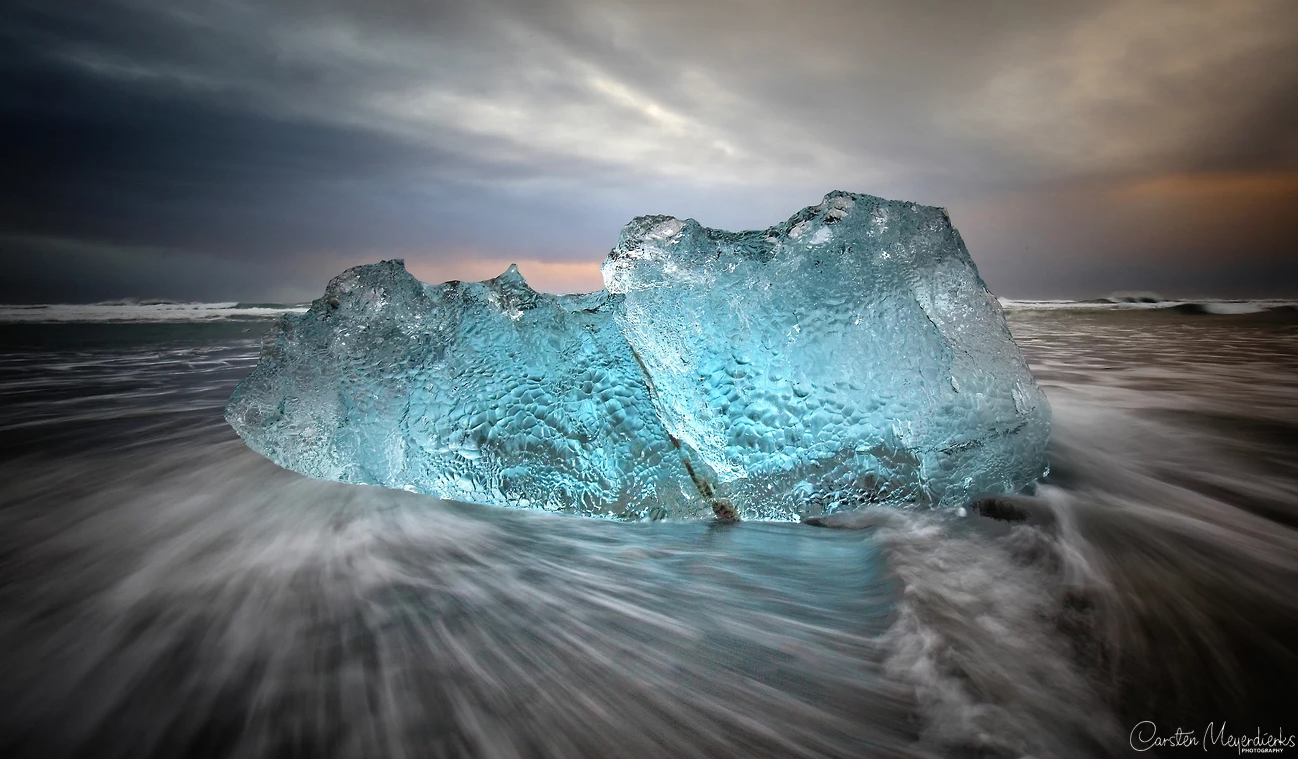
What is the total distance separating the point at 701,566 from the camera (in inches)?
64.3

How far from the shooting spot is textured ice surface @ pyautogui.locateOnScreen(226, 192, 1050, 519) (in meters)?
1.99

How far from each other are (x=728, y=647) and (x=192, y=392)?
5055 millimetres

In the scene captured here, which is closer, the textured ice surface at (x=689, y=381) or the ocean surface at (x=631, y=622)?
the ocean surface at (x=631, y=622)

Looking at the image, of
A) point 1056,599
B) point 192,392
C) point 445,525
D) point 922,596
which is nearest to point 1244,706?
point 1056,599

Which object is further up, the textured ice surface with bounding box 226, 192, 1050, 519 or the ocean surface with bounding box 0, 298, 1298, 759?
the textured ice surface with bounding box 226, 192, 1050, 519

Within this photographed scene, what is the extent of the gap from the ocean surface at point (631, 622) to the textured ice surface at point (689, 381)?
14 cm

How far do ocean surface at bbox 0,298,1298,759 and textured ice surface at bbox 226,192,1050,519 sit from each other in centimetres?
14

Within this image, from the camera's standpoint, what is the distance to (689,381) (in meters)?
2.09

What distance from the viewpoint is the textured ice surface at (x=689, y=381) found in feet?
6.52

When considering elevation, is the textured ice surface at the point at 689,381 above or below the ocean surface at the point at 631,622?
above

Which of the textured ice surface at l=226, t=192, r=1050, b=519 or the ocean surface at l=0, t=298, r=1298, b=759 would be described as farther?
the textured ice surface at l=226, t=192, r=1050, b=519

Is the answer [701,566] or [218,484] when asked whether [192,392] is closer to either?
[218,484]

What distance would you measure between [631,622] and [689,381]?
0.94 metres

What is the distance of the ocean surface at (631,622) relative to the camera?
989mm
